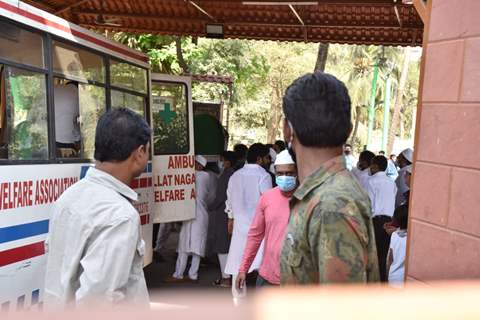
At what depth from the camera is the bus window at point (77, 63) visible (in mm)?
4734

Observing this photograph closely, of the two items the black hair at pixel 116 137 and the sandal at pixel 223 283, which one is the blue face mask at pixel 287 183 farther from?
the sandal at pixel 223 283

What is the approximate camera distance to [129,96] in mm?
6344

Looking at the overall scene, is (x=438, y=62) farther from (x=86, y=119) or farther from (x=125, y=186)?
(x=86, y=119)

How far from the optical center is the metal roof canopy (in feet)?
26.7

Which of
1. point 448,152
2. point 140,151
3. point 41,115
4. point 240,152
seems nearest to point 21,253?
point 41,115

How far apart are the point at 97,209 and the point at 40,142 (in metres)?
2.66

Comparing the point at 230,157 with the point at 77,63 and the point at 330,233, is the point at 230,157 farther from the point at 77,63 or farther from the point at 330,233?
the point at 330,233

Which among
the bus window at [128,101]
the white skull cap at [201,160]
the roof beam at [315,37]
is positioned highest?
the roof beam at [315,37]

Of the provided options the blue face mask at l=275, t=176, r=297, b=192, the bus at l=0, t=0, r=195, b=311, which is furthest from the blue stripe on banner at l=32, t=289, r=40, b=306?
the blue face mask at l=275, t=176, r=297, b=192

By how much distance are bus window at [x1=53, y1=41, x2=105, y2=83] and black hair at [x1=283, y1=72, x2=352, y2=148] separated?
3.49m

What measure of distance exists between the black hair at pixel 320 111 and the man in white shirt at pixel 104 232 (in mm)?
763

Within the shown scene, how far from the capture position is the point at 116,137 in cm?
224

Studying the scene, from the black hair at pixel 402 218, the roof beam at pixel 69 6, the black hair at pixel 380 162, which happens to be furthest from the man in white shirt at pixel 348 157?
the roof beam at pixel 69 6

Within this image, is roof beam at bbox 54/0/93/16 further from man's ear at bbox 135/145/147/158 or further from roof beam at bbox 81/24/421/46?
man's ear at bbox 135/145/147/158
